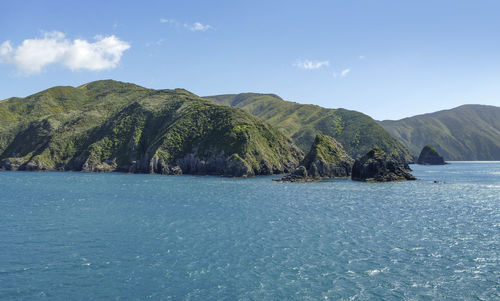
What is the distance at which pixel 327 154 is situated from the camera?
14075 centimetres

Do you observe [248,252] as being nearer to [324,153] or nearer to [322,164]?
[322,164]

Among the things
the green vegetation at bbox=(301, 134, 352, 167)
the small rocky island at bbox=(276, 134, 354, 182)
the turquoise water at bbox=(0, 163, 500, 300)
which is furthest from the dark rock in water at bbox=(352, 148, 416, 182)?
the turquoise water at bbox=(0, 163, 500, 300)

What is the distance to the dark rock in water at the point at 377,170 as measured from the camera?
12231 cm

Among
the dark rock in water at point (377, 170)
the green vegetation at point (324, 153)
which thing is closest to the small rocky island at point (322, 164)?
the green vegetation at point (324, 153)

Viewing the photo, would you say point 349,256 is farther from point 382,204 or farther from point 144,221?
point 382,204

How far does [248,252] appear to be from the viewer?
3406 cm

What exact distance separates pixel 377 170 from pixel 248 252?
332ft

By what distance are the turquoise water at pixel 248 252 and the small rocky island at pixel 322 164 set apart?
63868 mm

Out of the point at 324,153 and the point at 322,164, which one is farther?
the point at 324,153

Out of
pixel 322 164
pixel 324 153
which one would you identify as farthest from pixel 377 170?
pixel 324 153

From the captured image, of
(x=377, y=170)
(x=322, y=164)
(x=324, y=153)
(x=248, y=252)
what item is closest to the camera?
(x=248, y=252)

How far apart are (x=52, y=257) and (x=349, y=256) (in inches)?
1143

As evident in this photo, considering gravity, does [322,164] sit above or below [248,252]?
above

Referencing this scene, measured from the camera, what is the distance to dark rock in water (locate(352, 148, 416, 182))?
401 feet
